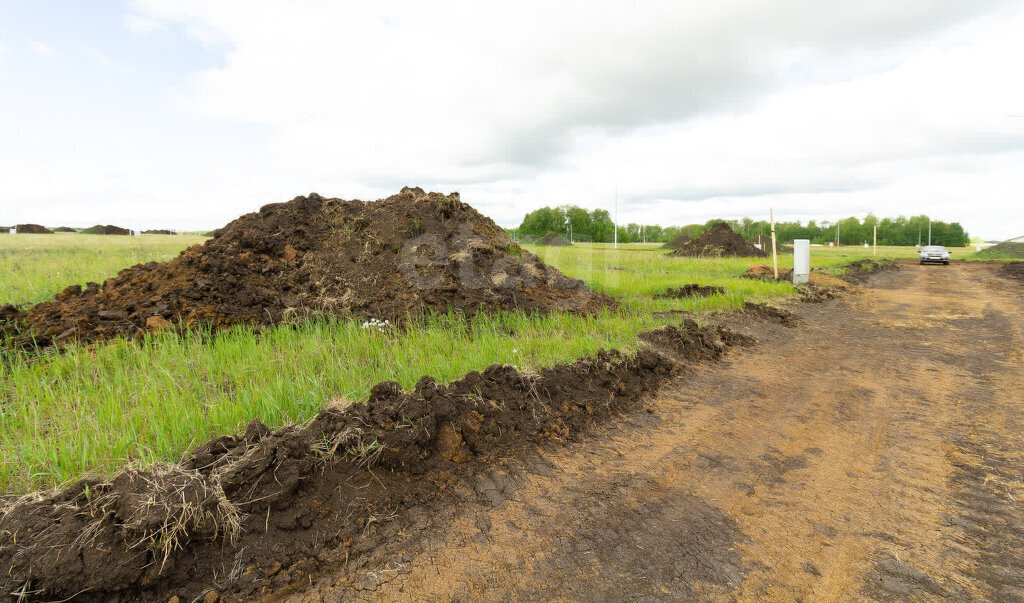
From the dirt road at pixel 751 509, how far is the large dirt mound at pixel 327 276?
3.68 m

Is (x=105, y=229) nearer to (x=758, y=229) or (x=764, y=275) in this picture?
(x=764, y=275)

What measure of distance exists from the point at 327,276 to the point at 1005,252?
150 feet

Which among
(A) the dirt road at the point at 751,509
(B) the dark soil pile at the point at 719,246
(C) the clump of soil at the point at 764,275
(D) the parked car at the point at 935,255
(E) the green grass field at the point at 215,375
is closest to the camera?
(A) the dirt road at the point at 751,509

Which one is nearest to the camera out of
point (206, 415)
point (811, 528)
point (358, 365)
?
point (811, 528)

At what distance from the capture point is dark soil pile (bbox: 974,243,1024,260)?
30959 mm

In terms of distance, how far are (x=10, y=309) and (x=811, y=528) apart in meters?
9.23

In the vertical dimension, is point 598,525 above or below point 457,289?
below

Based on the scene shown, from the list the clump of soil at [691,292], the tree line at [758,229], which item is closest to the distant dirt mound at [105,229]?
the tree line at [758,229]

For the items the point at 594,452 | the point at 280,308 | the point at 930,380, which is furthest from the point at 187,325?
the point at 930,380

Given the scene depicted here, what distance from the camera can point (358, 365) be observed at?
475 cm

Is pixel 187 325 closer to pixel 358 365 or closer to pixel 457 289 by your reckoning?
pixel 358 365

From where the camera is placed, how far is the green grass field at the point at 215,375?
9.73ft

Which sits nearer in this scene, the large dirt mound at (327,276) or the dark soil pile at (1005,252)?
the large dirt mound at (327,276)

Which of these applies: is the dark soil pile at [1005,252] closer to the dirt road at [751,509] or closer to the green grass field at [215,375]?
the dirt road at [751,509]
